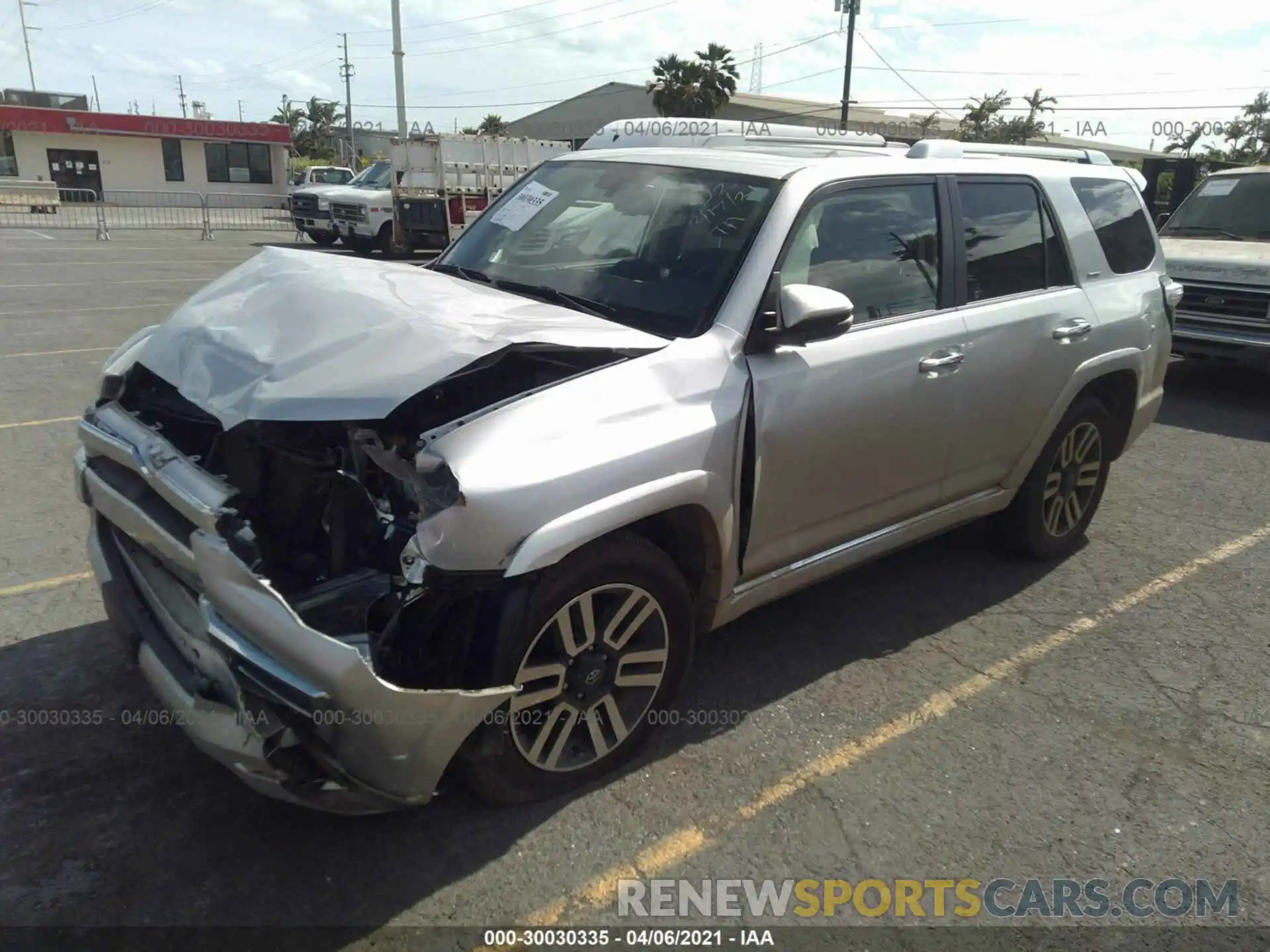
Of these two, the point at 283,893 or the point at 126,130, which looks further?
the point at 126,130

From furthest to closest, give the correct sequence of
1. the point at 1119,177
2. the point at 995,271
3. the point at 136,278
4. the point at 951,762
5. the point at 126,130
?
the point at 126,130 < the point at 136,278 < the point at 1119,177 < the point at 995,271 < the point at 951,762

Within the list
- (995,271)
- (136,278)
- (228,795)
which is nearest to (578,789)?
(228,795)

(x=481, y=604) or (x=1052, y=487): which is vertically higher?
(x=481, y=604)

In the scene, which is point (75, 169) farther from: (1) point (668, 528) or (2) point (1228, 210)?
(1) point (668, 528)

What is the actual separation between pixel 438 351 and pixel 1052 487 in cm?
339

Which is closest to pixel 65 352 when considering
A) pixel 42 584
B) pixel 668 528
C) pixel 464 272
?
pixel 42 584

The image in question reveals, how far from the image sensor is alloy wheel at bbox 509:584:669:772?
2.75 m

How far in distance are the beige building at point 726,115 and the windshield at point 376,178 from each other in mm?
25605

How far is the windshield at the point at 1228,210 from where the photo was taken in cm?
957

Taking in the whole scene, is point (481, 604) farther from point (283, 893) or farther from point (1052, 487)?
point (1052, 487)

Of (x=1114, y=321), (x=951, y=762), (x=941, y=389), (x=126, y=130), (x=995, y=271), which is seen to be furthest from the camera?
(x=126, y=130)

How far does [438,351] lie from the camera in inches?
107

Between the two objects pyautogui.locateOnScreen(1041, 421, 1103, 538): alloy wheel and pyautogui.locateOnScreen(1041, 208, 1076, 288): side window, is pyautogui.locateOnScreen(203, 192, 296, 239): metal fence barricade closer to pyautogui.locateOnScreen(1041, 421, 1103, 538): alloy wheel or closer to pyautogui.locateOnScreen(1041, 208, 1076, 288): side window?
pyautogui.locateOnScreen(1041, 208, 1076, 288): side window

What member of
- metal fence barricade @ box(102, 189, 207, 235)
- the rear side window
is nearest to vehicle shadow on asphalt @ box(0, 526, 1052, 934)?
the rear side window
